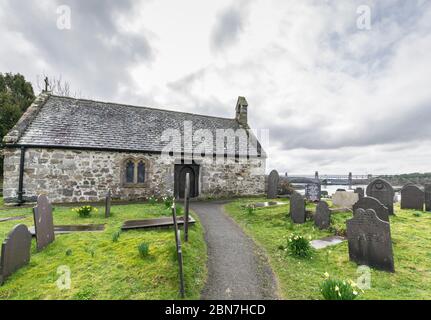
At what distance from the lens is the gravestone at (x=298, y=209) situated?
864 cm

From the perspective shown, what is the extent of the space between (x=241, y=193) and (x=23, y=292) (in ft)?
48.2

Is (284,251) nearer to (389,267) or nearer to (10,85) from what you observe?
(389,267)

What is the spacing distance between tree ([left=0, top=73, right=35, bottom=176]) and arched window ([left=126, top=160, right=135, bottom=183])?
51.2ft

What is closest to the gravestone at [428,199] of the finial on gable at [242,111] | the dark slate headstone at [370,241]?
the dark slate headstone at [370,241]

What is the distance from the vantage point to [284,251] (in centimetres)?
588

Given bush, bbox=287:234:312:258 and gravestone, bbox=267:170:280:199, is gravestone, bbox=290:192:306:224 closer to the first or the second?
bush, bbox=287:234:312:258

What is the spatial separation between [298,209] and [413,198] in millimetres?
8370

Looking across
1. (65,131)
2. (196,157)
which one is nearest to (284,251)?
(196,157)

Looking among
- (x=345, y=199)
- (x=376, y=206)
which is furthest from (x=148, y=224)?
(x=345, y=199)

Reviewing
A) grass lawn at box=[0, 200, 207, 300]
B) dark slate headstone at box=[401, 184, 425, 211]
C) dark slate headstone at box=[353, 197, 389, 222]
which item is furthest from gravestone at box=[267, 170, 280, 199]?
grass lawn at box=[0, 200, 207, 300]

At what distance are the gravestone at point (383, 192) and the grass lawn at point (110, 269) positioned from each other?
30.4 feet

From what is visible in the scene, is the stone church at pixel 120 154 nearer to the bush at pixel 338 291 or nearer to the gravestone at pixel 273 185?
the gravestone at pixel 273 185

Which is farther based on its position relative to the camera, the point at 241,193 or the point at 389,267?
the point at 241,193

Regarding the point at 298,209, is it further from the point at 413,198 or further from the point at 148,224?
the point at 413,198
